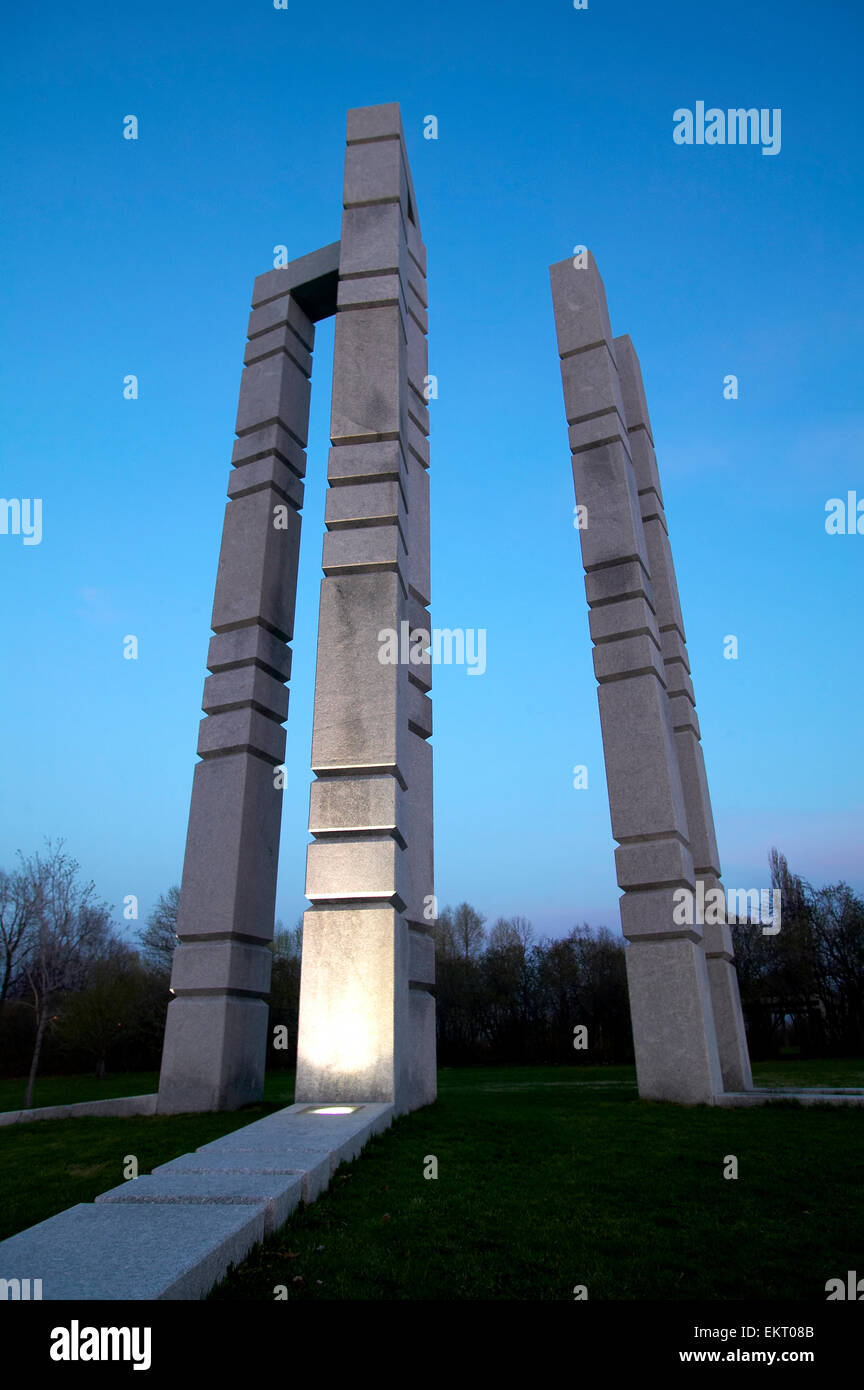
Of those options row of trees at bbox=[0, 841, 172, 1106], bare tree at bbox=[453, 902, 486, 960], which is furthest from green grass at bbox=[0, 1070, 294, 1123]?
bare tree at bbox=[453, 902, 486, 960]

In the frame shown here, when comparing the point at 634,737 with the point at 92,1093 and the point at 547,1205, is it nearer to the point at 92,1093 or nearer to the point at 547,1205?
the point at 547,1205

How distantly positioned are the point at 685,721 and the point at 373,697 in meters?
8.05

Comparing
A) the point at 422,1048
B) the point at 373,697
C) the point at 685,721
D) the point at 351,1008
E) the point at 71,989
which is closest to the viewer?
the point at 351,1008

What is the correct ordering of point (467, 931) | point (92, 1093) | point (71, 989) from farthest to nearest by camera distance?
point (467, 931) → point (71, 989) → point (92, 1093)

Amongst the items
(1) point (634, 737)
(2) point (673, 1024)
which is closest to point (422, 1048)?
(2) point (673, 1024)

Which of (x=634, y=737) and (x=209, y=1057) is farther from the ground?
(x=634, y=737)

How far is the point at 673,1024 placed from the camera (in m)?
11.7

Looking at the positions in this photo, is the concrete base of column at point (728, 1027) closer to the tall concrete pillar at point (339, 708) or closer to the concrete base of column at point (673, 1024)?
the concrete base of column at point (673, 1024)

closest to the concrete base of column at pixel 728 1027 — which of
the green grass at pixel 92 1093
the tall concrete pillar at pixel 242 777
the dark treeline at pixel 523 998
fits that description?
the green grass at pixel 92 1093

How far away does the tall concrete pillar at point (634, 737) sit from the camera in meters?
11.7

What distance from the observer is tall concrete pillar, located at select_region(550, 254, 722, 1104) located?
11703 mm

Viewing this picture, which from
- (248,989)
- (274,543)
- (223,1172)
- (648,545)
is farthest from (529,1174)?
(648,545)

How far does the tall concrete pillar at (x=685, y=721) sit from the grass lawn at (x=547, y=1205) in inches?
187
